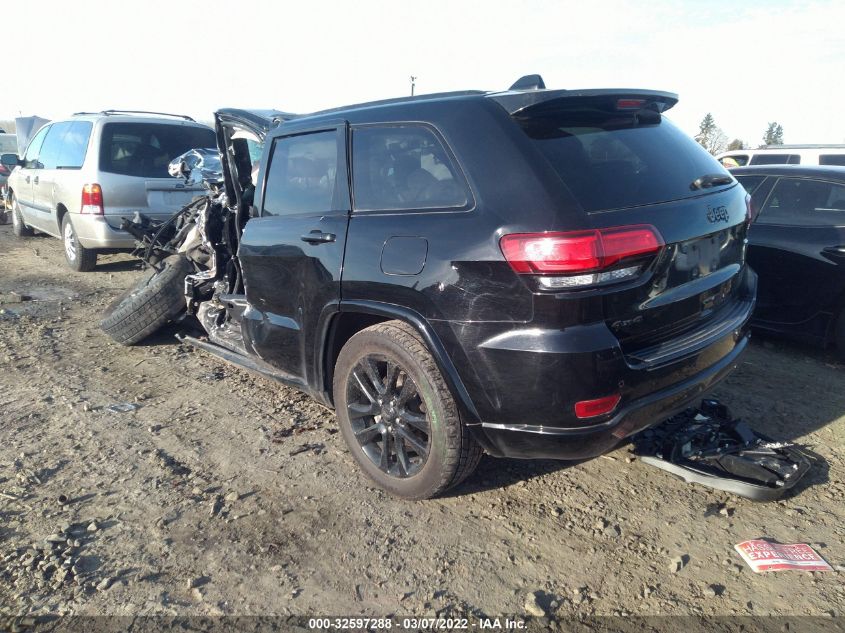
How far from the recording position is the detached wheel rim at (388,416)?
3000mm

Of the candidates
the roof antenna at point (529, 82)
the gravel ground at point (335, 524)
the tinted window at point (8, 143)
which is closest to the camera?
the gravel ground at point (335, 524)

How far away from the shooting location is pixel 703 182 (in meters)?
2.98

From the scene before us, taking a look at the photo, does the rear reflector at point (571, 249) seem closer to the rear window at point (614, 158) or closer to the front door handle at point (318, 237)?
the rear window at point (614, 158)

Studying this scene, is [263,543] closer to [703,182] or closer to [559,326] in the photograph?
[559,326]

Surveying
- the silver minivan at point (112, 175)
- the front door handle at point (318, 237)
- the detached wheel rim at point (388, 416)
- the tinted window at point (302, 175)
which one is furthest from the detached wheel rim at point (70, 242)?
the detached wheel rim at point (388, 416)

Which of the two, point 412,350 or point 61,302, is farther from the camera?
point 61,302

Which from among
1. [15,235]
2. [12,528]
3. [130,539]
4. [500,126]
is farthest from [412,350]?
[15,235]

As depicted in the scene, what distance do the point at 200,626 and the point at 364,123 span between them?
7.81ft

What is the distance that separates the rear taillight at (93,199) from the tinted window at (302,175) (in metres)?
4.62

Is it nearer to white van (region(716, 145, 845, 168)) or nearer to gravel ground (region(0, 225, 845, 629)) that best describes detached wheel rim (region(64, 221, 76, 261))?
gravel ground (region(0, 225, 845, 629))

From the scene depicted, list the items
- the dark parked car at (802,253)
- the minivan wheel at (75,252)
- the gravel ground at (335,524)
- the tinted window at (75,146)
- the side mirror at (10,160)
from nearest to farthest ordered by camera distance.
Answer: the gravel ground at (335,524) → the dark parked car at (802,253) → the tinted window at (75,146) → the minivan wheel at (75,252) → the side mirror at (10,160)

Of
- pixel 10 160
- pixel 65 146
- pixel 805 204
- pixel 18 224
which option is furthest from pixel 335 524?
pixel 18 224

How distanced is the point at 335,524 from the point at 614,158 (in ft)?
6.91

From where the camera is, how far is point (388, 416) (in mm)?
3131
